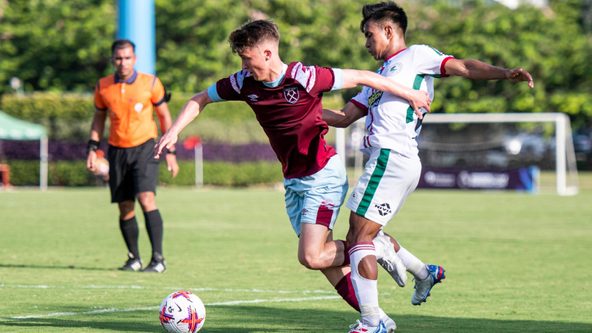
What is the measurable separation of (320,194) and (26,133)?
2675 cm

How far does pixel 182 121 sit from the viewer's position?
7.47 m

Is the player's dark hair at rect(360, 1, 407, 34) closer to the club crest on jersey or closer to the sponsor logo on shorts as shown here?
the club crest on jersey

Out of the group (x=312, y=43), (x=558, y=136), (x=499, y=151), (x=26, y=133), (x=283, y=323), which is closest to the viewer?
(x=283, y=323)

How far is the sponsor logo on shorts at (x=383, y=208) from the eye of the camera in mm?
7605

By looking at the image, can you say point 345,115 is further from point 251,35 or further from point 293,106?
point 251,35

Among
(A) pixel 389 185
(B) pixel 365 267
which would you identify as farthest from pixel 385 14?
(B) pixel 365 267

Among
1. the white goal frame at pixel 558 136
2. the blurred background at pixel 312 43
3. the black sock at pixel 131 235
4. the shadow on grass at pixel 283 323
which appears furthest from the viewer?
the blurred background at pixel 312 43

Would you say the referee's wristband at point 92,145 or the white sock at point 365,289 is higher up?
the referee's wristband at point 92,145

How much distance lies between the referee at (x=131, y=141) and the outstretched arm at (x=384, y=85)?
15.4 ft

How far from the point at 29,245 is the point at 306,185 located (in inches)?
323

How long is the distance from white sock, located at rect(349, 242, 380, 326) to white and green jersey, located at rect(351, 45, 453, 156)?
0.71 m

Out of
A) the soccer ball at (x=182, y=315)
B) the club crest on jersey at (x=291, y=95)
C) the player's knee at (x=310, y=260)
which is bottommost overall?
the soccer ball at (x=182, y=315)

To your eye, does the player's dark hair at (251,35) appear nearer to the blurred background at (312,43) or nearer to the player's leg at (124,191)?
the player's leg at (124,191)

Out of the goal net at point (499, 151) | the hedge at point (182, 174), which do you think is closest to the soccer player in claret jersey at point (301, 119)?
the goal net at point (499, 151)
